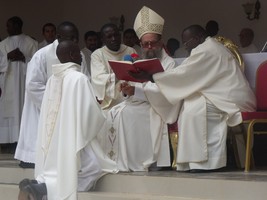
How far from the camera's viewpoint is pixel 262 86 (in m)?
6.30

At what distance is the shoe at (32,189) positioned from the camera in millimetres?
5438

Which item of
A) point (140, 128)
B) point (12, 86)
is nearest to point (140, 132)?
point (140, 128)

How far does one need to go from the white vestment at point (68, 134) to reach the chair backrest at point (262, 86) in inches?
63.9

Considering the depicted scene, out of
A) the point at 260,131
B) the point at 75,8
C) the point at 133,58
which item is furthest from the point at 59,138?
the point at 75,8

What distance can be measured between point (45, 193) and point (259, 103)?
2238mm

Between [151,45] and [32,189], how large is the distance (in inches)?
77.3

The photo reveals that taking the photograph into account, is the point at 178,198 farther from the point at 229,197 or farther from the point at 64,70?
the point at 64,70

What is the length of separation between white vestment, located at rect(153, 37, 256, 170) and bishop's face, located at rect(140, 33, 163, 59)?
416 mm

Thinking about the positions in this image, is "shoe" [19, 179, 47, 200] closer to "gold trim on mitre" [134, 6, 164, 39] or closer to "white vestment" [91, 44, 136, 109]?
"white vestment" [91, 44, 136, 109]

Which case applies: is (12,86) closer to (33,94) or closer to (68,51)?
(33,94)

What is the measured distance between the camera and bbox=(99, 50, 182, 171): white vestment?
20.7ft

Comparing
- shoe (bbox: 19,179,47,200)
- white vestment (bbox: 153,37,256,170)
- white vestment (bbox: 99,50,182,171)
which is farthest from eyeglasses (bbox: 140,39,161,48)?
shoe (bbox: 19,179,47,200)

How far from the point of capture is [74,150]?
216 inches

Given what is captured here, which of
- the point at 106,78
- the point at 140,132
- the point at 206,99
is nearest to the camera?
the point at 206,99
